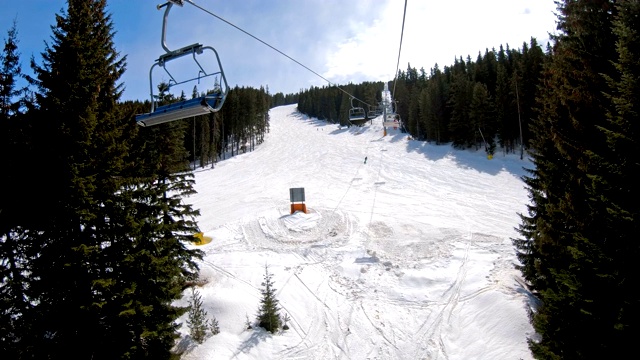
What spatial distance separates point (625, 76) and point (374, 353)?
927 centimetres

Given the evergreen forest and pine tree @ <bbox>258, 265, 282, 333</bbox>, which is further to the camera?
pine tree @ <bbox>258, 265, 282, 333</bbox>

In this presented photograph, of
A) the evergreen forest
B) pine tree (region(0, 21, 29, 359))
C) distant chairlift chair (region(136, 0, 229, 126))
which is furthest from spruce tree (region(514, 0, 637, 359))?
pine tree (region(0, 21, 29, 359))

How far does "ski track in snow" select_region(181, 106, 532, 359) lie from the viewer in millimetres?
10344

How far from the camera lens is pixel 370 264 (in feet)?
51.9

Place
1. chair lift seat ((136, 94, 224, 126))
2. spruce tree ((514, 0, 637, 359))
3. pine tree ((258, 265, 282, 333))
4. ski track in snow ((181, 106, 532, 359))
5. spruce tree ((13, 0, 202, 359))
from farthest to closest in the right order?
pine tree ((258, 265, 282, 333)), ski track in snow ((181, 106, 532, 359)), spruce tree ((13, 0, 202, 359)), chair lift seat ((136, 94, 224, 126)), spruce tree ((514, 0, 637, 359))

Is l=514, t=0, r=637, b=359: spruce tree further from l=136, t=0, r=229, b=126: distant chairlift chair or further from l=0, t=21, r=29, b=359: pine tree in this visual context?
l=0, t=21, r=29, b=359: pine tree

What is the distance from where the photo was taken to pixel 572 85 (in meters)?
8.27

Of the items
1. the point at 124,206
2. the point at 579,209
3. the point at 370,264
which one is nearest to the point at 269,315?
the point at 124,206

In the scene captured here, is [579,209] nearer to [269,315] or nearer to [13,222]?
[269,315]

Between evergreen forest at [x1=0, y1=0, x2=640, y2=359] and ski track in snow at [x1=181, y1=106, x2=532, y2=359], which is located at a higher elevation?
evergreen forest at [x1=0, y1=0, x2=640, y2=359]

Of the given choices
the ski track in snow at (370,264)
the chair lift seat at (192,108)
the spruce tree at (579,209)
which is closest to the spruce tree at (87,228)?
the chair lift seat at (192,108)

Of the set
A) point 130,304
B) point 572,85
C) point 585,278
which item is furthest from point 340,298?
point 572,85

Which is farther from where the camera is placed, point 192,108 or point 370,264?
point 370,264

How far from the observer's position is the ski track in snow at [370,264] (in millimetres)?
10344
